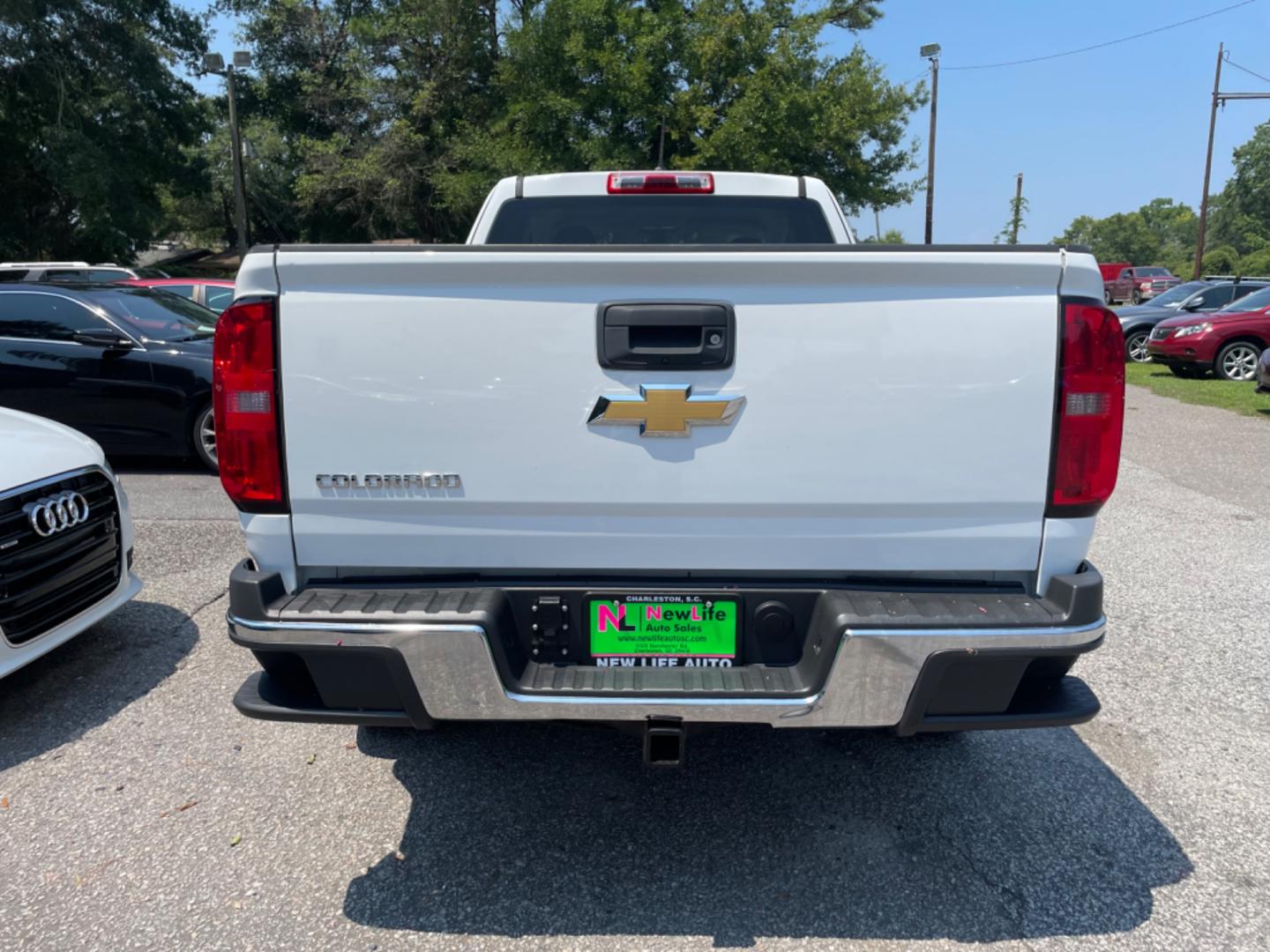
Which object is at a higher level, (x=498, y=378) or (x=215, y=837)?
(x=498, y=378)

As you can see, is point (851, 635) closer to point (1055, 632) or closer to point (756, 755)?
point (1055, 632)

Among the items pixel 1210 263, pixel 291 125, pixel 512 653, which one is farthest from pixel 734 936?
pixel 1210 263

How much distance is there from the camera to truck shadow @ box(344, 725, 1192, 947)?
2.66 m

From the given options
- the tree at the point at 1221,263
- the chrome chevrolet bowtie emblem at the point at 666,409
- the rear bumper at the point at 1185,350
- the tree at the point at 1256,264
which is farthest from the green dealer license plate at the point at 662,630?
the tree at the point at 1221,263

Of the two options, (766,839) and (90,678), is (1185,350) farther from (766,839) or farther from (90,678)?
(90,678)

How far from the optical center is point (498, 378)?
2426mm

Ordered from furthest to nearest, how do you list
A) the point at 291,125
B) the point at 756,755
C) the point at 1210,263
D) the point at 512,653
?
the point at 1210,263, the point at 291,125, the point at 756,755, the point at 512,653

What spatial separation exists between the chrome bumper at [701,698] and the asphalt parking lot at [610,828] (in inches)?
26.1

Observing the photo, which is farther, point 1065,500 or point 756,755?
point 756,755

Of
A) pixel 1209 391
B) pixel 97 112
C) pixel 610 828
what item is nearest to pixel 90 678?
pixel 610 828

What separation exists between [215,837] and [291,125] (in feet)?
123

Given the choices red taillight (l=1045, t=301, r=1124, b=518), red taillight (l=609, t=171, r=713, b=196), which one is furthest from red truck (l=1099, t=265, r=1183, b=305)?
red taillight (l=1045, t=301, r=1124, b=518)

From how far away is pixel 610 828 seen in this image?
3.08 metres

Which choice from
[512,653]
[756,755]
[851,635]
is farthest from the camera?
[756,755]
